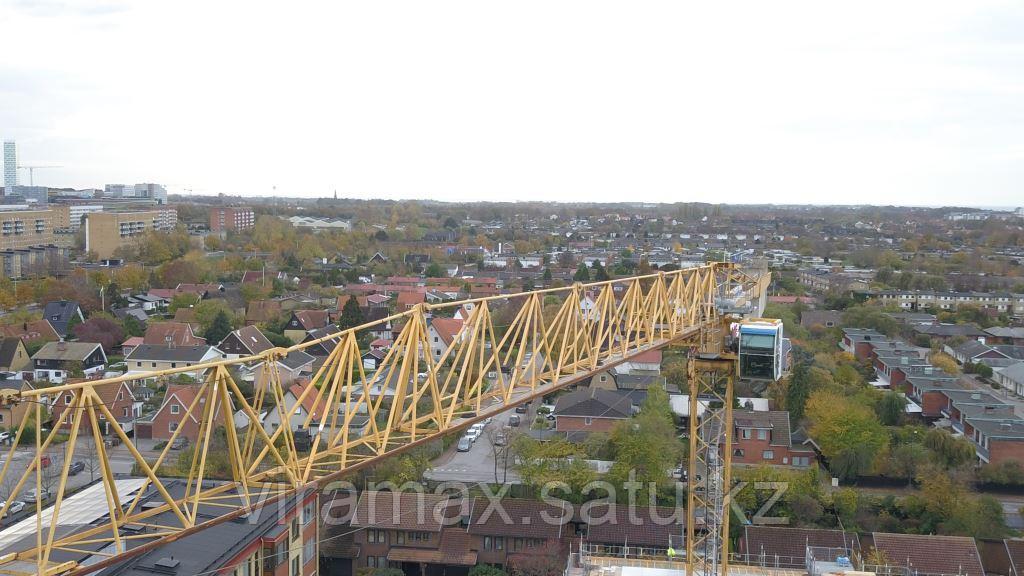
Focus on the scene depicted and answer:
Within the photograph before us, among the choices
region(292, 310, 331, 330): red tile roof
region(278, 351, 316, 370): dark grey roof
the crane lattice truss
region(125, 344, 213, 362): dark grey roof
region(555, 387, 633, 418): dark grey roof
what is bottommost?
region(555, 387, 633, 418): dark grey roof

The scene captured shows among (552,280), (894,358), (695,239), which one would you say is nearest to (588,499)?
(894,358)

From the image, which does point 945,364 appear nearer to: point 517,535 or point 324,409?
point 517,535

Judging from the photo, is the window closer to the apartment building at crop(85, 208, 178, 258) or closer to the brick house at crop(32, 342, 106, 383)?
the brick house at crop(32, 342, 106, 383)

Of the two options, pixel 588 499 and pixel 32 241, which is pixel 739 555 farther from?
pixel 32 241

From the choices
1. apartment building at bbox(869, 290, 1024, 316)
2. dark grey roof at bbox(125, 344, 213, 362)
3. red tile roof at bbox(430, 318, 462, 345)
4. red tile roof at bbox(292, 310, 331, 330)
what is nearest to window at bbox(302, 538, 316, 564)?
dark grey roof at bbox(125, 344, 213, 362)

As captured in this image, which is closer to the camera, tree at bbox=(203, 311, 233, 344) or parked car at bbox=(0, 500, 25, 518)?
parked car at bbox=(0, 500, 25, 518)
